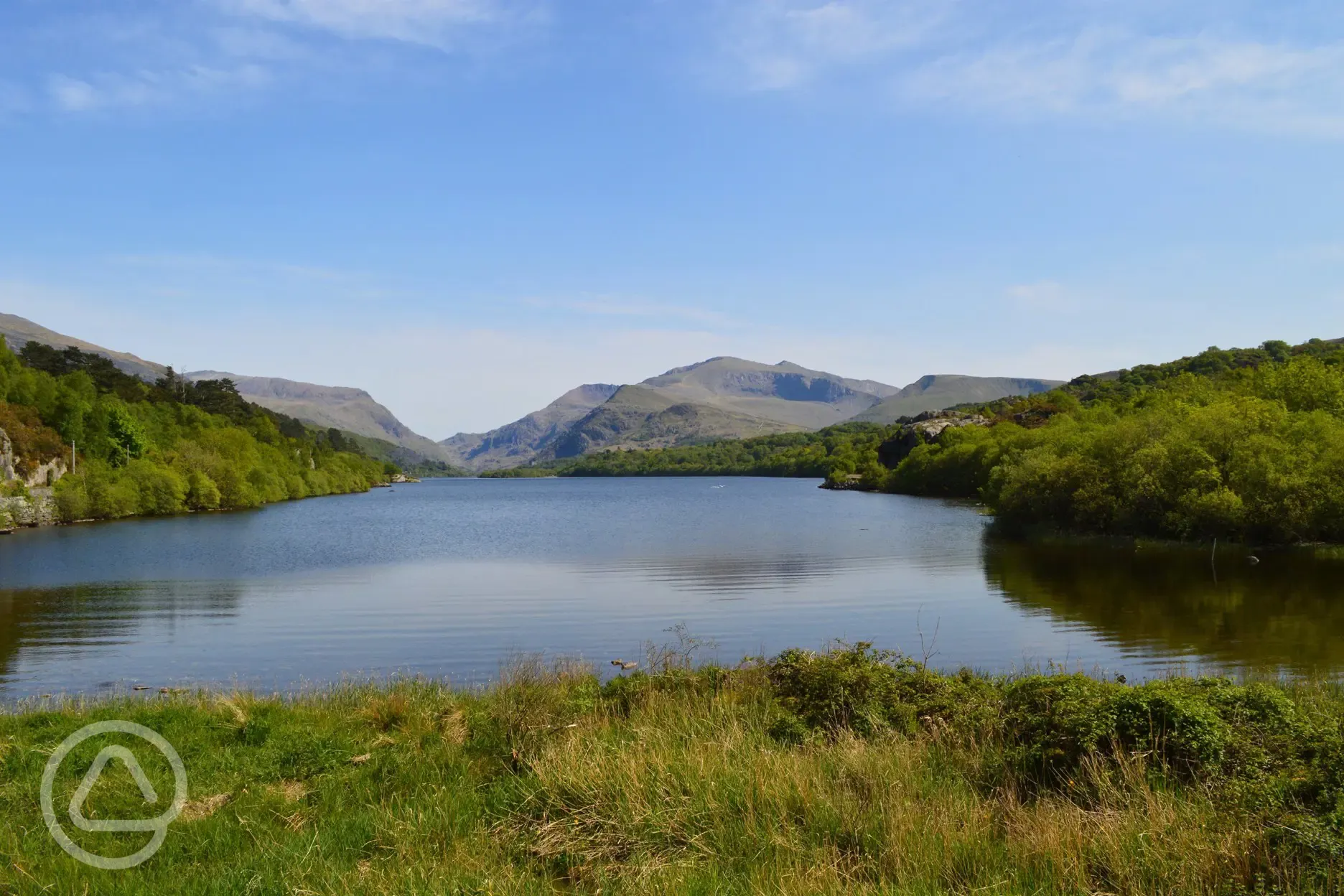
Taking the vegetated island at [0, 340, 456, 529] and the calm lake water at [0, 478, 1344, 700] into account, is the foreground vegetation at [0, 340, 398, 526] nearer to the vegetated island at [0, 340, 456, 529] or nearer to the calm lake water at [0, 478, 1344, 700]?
the vegetated island at [0, 340, 456, 529]

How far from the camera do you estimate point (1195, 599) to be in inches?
1329

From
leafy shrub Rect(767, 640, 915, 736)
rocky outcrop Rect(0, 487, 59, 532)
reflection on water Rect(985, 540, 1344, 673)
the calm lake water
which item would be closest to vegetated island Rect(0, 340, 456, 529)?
rocky outcrop Rect(0, 487, 59, 532)

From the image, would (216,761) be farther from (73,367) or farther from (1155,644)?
(73,367)

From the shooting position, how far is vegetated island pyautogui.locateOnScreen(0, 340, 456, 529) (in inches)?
3398

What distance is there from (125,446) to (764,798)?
120622mm

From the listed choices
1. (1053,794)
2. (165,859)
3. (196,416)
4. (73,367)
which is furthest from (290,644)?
(73,367)

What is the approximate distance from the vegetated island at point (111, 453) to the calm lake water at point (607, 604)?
19712mm

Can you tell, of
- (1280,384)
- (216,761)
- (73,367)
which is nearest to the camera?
(216,761)

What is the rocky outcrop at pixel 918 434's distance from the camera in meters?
167

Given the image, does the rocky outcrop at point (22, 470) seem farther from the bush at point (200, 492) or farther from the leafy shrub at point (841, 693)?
the leafy shrub at point (841, 693)

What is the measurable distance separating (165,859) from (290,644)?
20564mm

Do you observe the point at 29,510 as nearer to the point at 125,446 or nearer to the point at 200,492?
the point at 200,492

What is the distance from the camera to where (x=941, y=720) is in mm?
11273

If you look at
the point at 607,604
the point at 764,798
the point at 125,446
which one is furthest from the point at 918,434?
the point at 764,798
